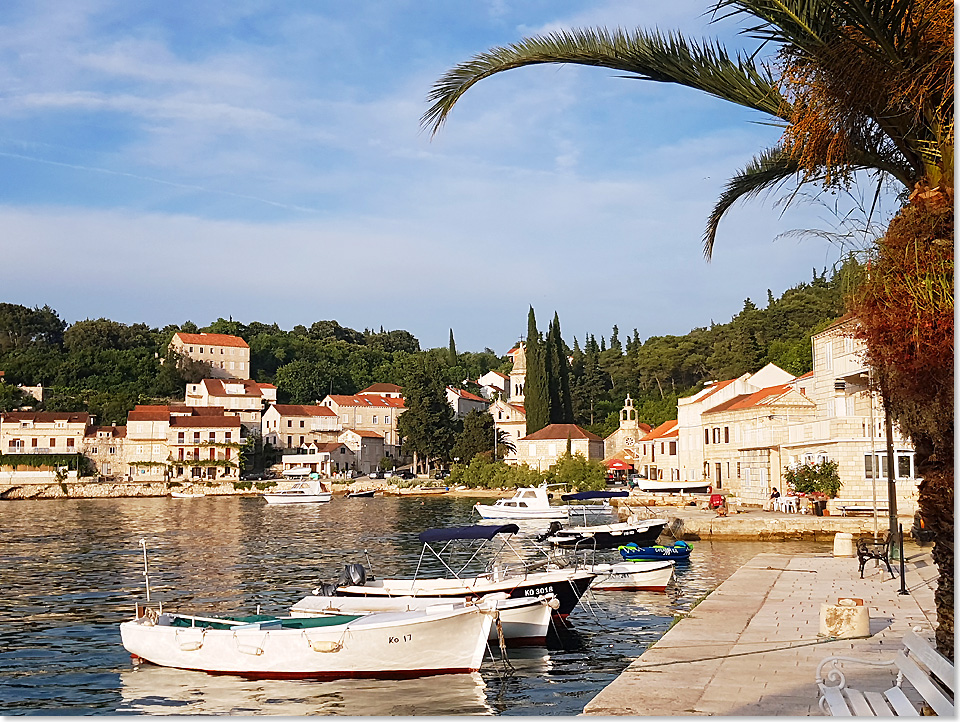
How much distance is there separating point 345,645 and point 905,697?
8320 mm

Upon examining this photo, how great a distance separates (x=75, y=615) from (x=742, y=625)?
13933 millimetres

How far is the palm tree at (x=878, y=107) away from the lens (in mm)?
5379

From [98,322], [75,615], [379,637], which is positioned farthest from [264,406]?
[379,637]

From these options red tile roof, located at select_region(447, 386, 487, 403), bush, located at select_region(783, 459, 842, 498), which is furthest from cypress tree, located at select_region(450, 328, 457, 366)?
bush, located at select_region(783, 459, 842, 498)

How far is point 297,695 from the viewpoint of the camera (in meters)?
12.1

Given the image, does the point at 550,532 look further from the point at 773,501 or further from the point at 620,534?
the point at 773,501

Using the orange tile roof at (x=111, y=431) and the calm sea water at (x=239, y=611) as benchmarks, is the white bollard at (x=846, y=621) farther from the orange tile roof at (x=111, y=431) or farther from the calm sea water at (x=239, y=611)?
the orange tile roof at (x=111, y=431)

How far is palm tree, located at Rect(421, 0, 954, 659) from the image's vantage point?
5379 millimetres

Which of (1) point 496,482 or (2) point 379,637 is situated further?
(1) point 496,482

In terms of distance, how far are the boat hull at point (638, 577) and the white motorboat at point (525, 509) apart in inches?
876

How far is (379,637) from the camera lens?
1264cm

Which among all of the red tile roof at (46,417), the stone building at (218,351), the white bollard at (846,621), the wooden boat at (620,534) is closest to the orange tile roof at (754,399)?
the wooden boat at (620,534)

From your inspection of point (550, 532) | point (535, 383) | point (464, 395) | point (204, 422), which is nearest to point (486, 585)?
point (550, 532)

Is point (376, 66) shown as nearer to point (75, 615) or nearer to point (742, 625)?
point (742, 625)
